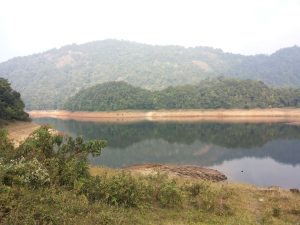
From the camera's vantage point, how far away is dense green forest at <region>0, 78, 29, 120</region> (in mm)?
56812

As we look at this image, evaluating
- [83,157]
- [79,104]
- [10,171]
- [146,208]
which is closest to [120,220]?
[146,208]

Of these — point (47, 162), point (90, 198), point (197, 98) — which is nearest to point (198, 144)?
point (47, 162)

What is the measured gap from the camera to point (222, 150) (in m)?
56.3

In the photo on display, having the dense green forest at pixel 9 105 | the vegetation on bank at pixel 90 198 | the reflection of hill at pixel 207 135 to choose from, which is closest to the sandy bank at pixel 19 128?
the dense green forest at pixel 9 105

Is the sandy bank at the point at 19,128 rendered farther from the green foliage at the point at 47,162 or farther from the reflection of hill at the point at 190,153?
the green foliage at the point at 47,162

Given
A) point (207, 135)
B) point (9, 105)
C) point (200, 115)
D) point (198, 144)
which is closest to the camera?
point (9, 105)

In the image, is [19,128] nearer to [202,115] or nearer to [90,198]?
[90,198]

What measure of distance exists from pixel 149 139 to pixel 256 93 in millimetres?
62708

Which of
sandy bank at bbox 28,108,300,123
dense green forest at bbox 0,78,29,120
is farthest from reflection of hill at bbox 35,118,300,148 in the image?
sandy bank at bbox 28,108,300,123

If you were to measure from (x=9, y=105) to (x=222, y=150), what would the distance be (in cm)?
3456

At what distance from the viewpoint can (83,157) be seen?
760 inches

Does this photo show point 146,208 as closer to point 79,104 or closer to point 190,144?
point 190,144

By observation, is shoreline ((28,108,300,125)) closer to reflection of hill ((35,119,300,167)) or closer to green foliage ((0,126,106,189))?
reflection of hill ((35,119,300,167))

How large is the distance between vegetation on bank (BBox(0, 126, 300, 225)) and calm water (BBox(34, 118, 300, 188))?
17868 mm
